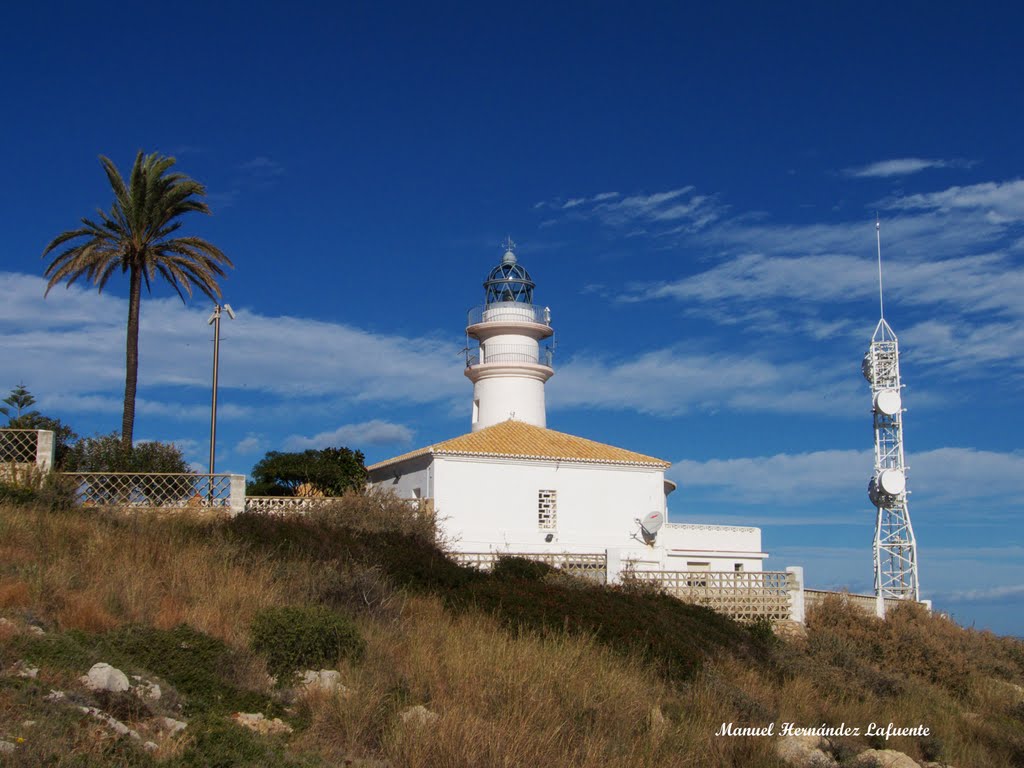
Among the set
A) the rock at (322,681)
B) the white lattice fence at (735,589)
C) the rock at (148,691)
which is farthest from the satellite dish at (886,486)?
the rock at (148,691)

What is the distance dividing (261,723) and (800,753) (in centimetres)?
571

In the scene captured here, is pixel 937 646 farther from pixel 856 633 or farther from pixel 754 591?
pixel 754 591

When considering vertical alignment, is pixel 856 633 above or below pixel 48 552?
below

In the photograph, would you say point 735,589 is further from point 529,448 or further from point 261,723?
point 261,723

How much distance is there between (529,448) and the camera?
26.7 meters

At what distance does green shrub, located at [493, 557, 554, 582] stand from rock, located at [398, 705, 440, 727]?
9343mm

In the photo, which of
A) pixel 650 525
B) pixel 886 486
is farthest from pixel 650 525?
pixel 886 486

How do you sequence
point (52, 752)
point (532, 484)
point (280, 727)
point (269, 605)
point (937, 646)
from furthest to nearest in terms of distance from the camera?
1. point (532, 484)
2. point (937, 646)
3. point (269, 605)
4. point (280, 727)
5. point (52, 752)

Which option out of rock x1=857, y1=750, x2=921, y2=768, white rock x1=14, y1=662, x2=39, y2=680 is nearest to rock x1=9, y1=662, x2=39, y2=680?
white rock x1=14, y1=662, x2=39, y2=680

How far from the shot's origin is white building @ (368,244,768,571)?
2516 centimetres

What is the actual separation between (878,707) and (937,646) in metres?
7.93

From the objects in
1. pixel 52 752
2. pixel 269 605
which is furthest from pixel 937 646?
pixel 52 752

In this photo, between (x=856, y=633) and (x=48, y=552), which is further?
(x=856, y=633)

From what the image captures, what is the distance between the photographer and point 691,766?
8.77m
